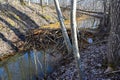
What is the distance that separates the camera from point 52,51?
13.2 meters

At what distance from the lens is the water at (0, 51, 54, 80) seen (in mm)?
10086

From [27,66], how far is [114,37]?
5.85 meters

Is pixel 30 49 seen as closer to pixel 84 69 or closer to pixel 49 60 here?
pixel 49 60

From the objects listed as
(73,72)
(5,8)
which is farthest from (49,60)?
(5,8)

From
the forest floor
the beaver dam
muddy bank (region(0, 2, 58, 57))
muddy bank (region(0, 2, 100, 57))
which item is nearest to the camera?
the forest floor

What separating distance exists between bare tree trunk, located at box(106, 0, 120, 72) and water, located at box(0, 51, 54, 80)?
3641mm

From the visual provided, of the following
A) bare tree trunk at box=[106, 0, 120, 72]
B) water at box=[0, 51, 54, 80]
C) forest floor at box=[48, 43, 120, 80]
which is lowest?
water at box=[0, 51, 54, 80]

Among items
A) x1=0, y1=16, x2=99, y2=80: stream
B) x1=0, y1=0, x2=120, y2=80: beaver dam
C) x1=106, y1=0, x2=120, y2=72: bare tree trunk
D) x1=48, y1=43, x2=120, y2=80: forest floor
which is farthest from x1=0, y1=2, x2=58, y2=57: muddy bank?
x1=106, y1=0, x2=120, y2=72: bare tree trunk

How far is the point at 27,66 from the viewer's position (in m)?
11.4

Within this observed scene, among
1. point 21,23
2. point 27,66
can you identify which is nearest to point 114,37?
point 27,66

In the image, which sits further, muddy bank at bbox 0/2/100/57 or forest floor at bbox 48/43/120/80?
muddy bank at bbox 0/2/100/57

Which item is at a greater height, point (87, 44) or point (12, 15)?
point (12, 15)

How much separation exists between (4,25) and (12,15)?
3006 mm

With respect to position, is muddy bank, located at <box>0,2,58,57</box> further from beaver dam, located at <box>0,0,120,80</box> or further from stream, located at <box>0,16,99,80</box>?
stream, located at <box>0,16,99,80</box>
